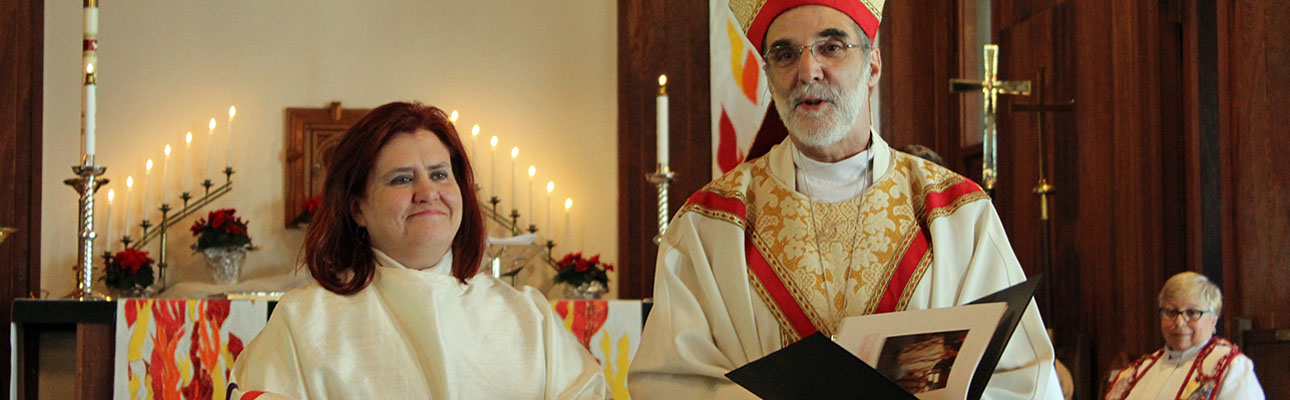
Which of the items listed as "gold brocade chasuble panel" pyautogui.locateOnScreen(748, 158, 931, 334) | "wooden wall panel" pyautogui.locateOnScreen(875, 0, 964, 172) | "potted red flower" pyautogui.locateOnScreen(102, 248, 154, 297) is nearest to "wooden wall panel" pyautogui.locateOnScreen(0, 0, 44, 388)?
"potted red flower" pyautogui.locateOnScreen(102, 248, 154, 297)

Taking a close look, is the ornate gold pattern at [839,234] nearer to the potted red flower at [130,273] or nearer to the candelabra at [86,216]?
the candelabra at [86,216]

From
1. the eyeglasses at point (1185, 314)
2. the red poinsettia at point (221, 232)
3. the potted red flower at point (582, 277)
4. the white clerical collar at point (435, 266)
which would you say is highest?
the red poinsettia at point (221, 232)

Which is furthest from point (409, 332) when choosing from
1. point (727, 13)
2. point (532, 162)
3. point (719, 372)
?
point (532, 162)

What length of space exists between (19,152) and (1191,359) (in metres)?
4.97

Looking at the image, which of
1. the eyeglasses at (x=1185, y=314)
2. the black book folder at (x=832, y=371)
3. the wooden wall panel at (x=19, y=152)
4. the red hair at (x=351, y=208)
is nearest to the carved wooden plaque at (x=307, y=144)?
the wooden wall panel at (x=19, y=152)

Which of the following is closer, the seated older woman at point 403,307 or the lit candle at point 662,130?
the seated older woman at point 403,307

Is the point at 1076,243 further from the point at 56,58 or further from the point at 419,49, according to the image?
the point at 56,58

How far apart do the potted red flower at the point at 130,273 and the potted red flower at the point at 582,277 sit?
1.79 m

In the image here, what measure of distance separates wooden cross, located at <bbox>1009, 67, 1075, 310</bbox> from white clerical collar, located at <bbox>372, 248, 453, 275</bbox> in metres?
3.25

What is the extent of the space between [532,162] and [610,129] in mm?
445

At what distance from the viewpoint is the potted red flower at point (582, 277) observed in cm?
626

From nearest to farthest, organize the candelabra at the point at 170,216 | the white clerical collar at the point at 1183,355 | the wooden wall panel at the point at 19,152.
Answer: the white clerical collar at the point at 1183,355
the wooden wall panel at the point at 19,152
the candelabra at the point at 170,216

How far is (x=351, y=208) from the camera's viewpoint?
258cm

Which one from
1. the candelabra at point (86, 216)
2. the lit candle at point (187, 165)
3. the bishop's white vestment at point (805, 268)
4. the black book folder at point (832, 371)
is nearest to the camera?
the black book folder at point (832, 371)
